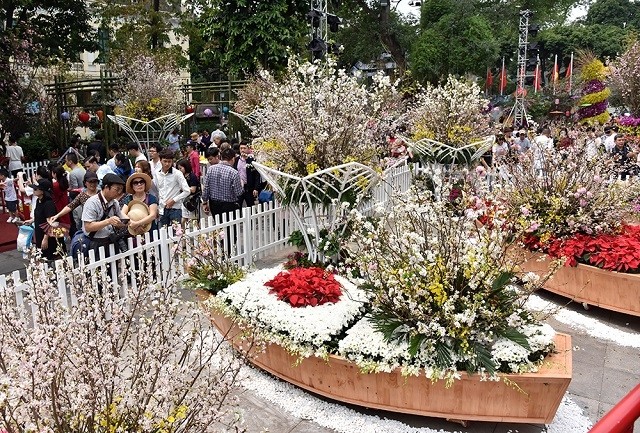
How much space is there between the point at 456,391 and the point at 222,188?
4920 millimetres

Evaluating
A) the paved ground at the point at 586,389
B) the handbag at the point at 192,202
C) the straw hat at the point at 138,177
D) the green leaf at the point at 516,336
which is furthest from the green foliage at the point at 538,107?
the green leaf at the point at 516,336

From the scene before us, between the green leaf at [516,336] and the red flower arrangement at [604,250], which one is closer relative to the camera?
the green leaf at [516,336]

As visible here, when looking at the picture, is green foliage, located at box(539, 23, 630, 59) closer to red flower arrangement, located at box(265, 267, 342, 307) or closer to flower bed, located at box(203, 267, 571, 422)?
red flower arrangement, located at box(265, 267, 342, 307)

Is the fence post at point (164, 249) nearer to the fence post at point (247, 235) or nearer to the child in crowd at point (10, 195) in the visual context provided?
the fence post at point (247, 235)

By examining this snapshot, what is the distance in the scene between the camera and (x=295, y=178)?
561 cm

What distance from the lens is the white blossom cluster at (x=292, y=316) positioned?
13.6 ft

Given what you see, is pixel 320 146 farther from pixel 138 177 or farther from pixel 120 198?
pixel 120 198

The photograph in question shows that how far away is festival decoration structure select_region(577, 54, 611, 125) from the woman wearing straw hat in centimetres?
2093

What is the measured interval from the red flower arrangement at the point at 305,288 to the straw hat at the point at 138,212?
226 cm

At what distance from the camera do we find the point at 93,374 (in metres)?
2.08

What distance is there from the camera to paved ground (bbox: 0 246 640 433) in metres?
4.00

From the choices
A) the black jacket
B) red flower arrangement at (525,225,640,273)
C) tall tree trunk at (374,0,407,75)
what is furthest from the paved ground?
tall tree trunk at (374,0,407,75)

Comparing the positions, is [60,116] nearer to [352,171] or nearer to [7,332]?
[352,171]

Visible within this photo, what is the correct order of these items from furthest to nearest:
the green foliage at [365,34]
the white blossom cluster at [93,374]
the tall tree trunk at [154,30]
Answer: the green foliage at [365,34] → the tall tree trunk at [154,30] → the white blossom cluster at [93,374]
